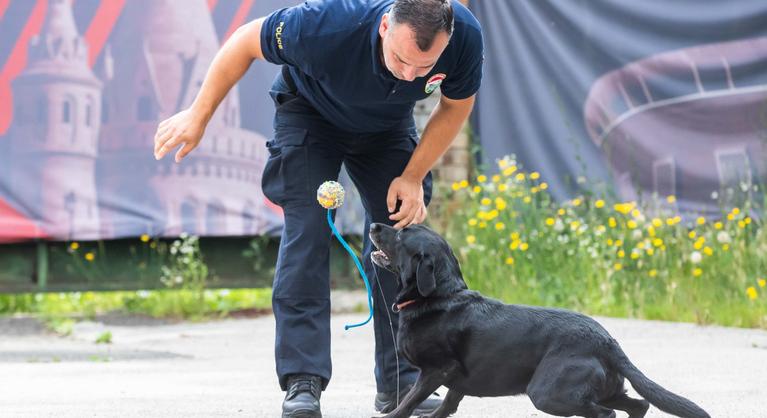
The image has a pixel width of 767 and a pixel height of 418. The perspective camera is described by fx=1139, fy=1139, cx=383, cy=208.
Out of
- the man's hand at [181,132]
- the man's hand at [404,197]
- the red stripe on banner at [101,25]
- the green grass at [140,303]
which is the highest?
the red stripe on banner at [101,25]

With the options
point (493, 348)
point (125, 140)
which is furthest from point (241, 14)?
point (493, 348)

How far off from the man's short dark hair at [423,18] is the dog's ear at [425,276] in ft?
2.09

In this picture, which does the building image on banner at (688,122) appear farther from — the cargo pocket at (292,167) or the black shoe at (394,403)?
the cargo pocket at (292,167)

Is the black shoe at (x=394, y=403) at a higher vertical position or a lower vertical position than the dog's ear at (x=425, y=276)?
lower

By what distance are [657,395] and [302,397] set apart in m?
1.09

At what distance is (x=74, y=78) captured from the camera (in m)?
7.45

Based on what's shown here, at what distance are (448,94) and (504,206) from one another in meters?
3.63

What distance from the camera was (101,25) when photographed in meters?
7.47

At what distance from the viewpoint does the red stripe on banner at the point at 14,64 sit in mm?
7379

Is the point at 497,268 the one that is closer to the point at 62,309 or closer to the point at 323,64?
the point at 62,309

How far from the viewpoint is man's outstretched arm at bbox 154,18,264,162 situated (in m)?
3.51

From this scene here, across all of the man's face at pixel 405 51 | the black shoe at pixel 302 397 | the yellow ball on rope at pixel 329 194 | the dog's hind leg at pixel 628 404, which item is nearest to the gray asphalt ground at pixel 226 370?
→ the black shoe at pixel 302 397

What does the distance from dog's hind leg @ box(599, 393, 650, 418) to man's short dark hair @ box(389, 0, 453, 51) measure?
3.72 feet

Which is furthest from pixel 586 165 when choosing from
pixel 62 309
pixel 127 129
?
pixel 62 309
